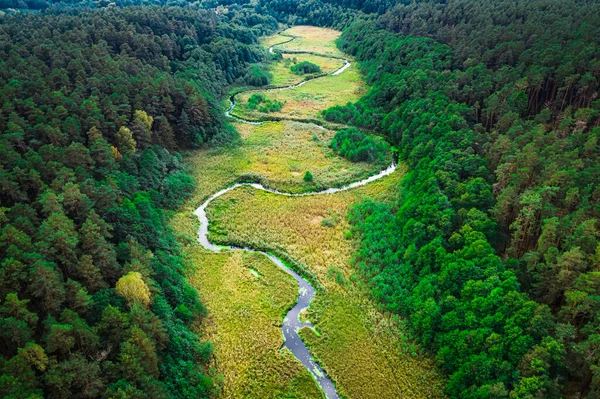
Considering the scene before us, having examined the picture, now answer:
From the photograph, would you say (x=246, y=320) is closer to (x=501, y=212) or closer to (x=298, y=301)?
(x=298, y=301)

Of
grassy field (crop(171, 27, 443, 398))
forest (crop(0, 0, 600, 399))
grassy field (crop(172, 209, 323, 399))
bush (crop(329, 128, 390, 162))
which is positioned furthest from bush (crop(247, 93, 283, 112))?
grassy field (crop(172, 209, 323, 399))

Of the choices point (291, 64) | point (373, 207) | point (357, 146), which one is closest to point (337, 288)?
point (373, 207)

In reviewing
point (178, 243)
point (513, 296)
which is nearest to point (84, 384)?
point (178, 243)

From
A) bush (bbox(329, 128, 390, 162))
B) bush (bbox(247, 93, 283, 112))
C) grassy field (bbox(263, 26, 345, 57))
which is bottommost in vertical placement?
bush (bbox(329, 128, 390, 162))

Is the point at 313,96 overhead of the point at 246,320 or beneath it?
overhead

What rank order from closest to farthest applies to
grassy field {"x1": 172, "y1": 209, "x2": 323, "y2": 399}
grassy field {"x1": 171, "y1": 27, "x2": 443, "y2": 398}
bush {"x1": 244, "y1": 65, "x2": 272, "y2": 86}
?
grassy field {"x1": 172, "y1": 209, "x2": 323, "y2": 399}
grassy field {"x1": 171, "y1": 27, "x2": 443, "y2": 398}
bush {"x1": 244, "y1": 65, "x2": 272, "y2": 86}

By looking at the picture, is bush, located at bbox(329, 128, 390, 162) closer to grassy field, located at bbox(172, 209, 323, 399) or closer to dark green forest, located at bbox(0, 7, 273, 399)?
dark green forest, located at bbox(0, 7, 273, 399)
